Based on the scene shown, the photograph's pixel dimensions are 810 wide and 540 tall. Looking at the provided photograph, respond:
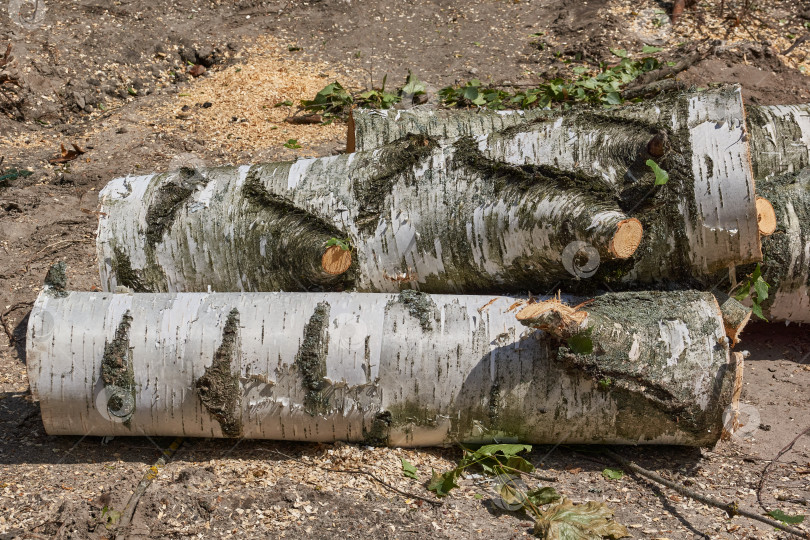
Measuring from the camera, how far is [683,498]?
304cm

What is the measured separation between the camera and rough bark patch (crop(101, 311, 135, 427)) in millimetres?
3039

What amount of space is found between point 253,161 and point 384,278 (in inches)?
103

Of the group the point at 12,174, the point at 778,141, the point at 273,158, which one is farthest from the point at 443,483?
the point at 12,174

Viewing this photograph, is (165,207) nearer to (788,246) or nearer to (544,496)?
(544,496)

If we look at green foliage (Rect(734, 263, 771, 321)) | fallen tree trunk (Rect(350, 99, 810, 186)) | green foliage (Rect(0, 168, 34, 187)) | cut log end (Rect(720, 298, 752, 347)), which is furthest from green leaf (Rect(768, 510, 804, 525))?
green foliage (Rect(0, 168, 34, 187))

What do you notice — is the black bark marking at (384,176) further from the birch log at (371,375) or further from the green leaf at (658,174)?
the green leaf at (658,174)

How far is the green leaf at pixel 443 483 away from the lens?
2.94 metres

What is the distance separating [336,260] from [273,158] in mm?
2586

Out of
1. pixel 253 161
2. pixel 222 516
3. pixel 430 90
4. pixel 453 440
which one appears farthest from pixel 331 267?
pixel 430 90

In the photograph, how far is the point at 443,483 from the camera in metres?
2.96

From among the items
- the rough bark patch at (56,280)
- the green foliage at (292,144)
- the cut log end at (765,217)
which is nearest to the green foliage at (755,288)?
the cut log end at (765,217)

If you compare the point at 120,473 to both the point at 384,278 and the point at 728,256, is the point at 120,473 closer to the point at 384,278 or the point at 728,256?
the point at 384,278

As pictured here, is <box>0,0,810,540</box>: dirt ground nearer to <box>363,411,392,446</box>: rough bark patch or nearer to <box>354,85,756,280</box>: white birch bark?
<box>363,411,392,446</box>: rough bark patch

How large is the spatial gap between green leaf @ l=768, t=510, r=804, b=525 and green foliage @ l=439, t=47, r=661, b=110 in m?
3.80
